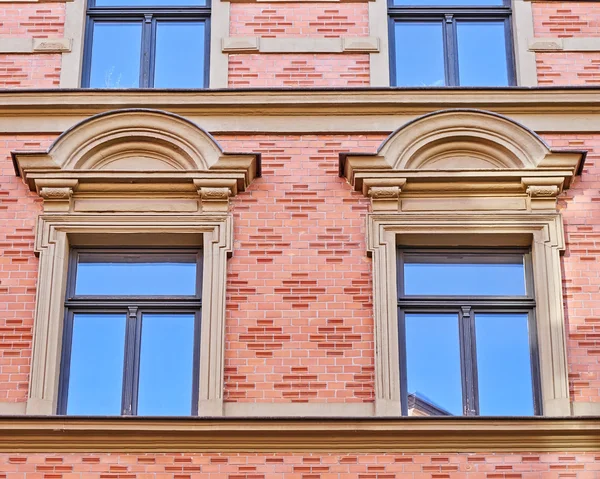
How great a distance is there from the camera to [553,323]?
1268 centimetres

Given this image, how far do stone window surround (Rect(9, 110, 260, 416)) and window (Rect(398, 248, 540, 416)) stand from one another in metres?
1.80

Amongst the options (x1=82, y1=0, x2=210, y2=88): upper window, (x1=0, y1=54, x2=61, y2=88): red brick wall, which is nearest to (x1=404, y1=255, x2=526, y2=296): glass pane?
(x1=82, y1=0, x2=210, y2=88): upper window

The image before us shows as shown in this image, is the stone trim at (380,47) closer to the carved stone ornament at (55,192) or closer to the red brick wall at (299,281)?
the red brick wall at (299,281)

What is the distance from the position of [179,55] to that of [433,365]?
4.25m

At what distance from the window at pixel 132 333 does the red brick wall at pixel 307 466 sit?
714 mm

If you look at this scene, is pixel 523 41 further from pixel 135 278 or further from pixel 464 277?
pixel 135 278

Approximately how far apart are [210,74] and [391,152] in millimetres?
2104

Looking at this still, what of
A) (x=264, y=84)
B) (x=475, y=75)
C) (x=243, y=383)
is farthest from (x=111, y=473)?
(x=475, y=75)

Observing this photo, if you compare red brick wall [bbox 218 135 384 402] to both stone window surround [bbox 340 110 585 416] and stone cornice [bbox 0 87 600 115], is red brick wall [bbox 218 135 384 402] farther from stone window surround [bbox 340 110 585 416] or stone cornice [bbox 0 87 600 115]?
stone cornice [bbox 0 87 600 115]

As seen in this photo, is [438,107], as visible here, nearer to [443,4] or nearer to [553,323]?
[443,4]

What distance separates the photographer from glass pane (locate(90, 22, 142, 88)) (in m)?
14.4

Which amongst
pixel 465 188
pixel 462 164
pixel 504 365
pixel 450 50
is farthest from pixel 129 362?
pixel 450 50

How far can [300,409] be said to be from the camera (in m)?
12.2

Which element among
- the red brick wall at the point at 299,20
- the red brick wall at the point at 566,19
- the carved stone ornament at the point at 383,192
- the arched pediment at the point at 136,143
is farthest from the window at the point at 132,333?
the red brick wall at the point at 566,19
